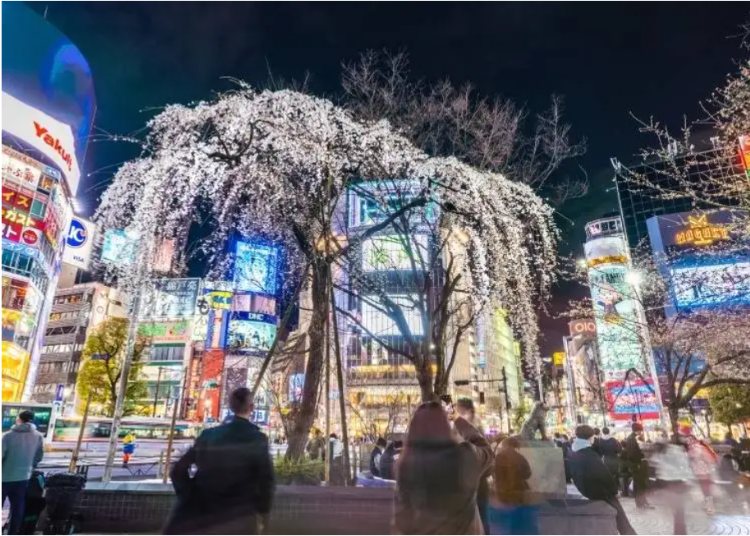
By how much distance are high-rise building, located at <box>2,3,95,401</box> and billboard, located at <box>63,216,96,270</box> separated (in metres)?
1.18

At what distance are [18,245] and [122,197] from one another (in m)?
32.6

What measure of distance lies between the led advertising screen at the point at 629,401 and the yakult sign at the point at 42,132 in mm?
64301

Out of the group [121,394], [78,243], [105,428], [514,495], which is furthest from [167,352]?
[514,495]

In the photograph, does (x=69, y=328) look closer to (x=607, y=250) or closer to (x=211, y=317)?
(x=211, y=317)

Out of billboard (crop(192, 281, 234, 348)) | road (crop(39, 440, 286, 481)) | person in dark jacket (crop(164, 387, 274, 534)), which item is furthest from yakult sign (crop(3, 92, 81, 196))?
person in dark jacket (crop(164, 387, 274, 534))

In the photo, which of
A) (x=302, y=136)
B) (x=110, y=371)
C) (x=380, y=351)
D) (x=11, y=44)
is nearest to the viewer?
(x=302, y=136)

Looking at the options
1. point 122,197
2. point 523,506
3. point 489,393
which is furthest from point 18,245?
point 489,393

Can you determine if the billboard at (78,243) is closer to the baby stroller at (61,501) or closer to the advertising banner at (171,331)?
the baby stroller at (61,501)

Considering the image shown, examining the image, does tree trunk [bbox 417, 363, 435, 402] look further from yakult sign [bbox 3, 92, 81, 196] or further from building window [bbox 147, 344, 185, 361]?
building window [bbox 147, 344, 185, 361]

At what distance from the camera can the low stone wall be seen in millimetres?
6277

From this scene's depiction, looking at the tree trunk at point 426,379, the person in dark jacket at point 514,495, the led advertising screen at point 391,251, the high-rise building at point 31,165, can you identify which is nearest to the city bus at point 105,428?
the high-rise building at point 31,165

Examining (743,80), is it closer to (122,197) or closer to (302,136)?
(302,136)

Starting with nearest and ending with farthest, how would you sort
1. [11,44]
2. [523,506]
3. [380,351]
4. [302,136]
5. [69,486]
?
[523,506] → [69,486] → [302,136] → [11,44] → [380,351]

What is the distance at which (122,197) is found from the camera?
8.70 m
